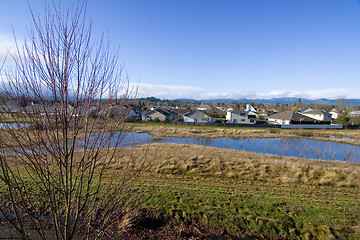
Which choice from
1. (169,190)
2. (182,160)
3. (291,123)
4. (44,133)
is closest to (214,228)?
(169,190)

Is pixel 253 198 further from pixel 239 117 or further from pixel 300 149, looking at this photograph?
pixel 239 117

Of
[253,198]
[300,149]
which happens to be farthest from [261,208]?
[300,149]

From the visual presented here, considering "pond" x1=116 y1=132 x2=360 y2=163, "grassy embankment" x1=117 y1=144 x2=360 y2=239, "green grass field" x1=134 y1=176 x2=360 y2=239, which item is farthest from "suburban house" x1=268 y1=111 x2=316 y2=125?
"green grass field" x1=134 y1=176 x2=360 y2=239

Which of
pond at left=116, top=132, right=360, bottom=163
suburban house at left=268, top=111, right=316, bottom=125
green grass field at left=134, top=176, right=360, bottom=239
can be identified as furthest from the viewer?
suburban house at left=268, top=111, right=316, bottom=125

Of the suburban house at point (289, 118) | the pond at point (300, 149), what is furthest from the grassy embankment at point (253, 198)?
the suburban house at point (289, 118)

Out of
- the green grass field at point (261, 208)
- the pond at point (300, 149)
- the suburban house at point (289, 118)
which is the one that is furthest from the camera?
the suburban house at point (289, 118)

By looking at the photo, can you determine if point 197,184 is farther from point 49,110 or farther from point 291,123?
point 291,123

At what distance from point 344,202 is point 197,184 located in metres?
6.30

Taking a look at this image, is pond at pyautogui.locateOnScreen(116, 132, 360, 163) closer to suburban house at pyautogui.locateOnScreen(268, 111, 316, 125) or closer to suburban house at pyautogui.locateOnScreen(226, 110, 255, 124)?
suburban house at pyautogui.locateOnScreen(268, 111, 316, 125)

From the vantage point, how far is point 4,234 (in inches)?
221

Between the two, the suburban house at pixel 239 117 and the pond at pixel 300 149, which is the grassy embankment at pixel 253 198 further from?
the suburban house at pixel 239 117

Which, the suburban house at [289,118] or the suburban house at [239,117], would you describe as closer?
the suburban house at [289,118]

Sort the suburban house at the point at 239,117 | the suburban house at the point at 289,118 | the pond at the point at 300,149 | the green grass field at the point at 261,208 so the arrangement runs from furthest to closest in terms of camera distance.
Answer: the suburban house at the point at 239,117
the suburban house at the point at 289,118
the pond at the point at 300,149
the green grass field at the point at 261,208

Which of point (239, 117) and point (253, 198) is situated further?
point (239, 117)
